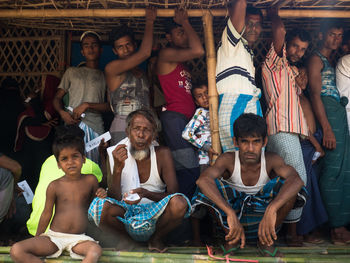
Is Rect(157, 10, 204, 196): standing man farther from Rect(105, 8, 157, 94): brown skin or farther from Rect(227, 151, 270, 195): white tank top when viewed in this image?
Rect(227, 151, 270, 195): white tank top

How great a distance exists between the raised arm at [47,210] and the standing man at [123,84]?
3.43ft

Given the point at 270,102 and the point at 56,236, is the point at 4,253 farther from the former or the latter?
the point at 270,102

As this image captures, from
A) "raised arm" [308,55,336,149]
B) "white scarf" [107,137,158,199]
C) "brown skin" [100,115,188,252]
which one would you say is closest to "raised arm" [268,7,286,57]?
"raised arm" [308,55,336,149]

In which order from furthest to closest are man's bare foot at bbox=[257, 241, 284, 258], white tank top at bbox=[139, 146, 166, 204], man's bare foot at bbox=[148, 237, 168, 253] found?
1. white tank top at bbox=[139, 146, 166, 204]
2. man's bare foot at bbox=[148, 237, 168, 253]
3. man's bare foot at bbox=[257, 241, 284, 258]

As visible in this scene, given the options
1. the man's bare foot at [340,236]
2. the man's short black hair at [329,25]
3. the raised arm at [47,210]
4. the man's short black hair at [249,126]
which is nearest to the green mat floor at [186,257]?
the raised arm at [47,210]

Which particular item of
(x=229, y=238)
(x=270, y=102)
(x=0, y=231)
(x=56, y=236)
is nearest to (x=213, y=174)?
(x=229, y=238)

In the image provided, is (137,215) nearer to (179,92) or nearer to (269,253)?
(269,253)

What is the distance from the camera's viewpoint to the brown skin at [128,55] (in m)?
3.68

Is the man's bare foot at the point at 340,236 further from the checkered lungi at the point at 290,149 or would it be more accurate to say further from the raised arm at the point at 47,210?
the raised arm at the point at 47,210

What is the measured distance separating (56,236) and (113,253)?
45cm

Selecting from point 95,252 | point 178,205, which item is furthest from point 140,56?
point 95,252

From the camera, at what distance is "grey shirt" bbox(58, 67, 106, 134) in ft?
14.0

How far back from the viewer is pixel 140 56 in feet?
12.2

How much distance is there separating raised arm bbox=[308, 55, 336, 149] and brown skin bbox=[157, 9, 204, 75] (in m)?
1.15
